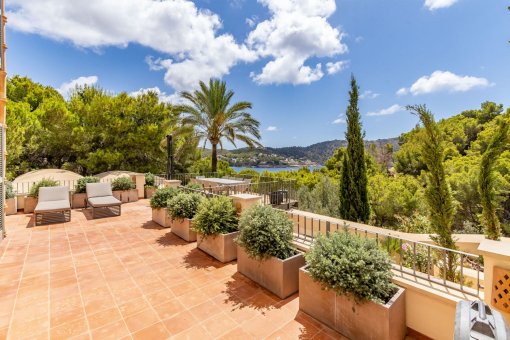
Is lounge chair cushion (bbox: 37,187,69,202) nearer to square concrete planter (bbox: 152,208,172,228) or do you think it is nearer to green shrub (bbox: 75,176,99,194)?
green shrub (bbox: 75,176,99,194)

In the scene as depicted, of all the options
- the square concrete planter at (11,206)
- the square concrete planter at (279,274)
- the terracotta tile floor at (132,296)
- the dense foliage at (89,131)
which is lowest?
the terracotta tile floor at (132,296)

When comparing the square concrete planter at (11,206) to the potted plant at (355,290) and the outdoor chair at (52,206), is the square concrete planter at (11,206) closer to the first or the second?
the outdoor chair at (52,206)

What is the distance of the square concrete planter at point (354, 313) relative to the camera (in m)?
2.45

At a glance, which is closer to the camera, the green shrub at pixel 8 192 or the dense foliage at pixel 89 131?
the green shrub at pixel 8 192

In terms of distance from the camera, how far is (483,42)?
877cm

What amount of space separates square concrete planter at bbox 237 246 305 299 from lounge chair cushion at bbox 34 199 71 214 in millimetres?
7371

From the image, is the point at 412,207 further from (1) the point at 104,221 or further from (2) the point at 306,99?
(2) the point at 306,99

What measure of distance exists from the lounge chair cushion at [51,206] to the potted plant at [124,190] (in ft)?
8.11

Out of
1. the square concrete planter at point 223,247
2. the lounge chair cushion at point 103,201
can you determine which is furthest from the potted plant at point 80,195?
the square concrete planter at point 223,247

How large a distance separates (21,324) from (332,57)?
50.8ft

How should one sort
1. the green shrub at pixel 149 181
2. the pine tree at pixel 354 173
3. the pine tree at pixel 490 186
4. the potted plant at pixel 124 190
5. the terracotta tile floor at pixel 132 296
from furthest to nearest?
the green shrub at pixel 149 181
the potted plant at pixel 124 190
the pine tree at pixel 354 173
the pine tree at pixel 490 186
the terracotta tile floor at pixel 132 296

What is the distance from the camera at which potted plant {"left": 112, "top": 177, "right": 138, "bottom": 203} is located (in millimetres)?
10656

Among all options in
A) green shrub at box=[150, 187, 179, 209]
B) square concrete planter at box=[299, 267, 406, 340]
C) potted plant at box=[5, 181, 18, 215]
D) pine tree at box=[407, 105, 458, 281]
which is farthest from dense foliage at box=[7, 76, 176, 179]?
square concrete planter at box=[299, 267, 406, 340]

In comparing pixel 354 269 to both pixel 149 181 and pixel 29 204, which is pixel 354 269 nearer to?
pixel 149 181
